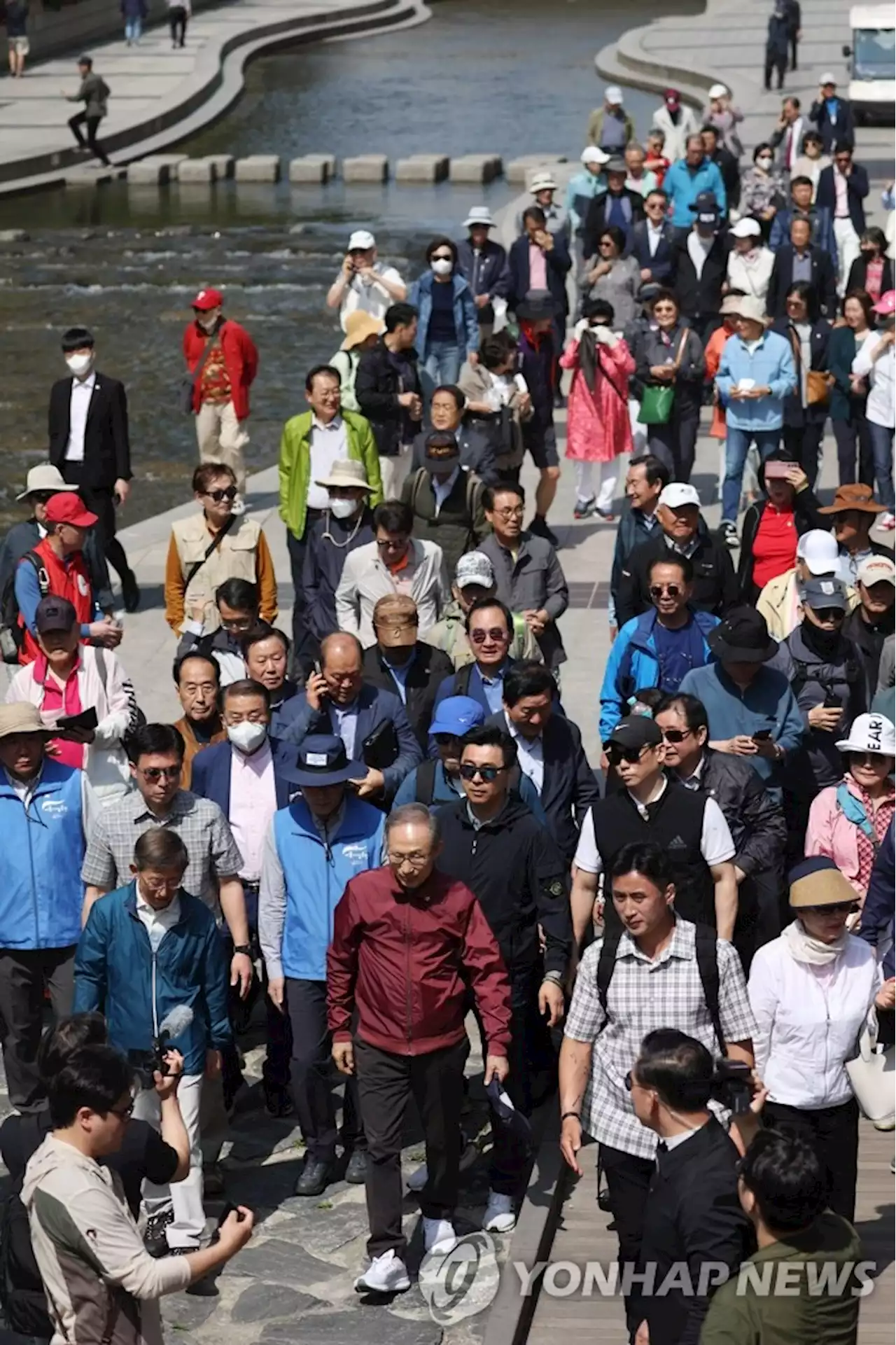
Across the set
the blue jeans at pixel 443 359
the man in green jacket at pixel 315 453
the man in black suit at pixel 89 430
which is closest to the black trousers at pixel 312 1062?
the man in green jacket at pixel 315 453

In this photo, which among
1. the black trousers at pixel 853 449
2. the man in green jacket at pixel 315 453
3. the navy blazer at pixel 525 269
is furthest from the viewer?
the navy blazer at pixel 525 269

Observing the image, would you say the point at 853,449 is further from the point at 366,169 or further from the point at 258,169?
the point at 258,169

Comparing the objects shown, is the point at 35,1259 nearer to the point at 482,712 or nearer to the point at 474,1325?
the point at 474,1325

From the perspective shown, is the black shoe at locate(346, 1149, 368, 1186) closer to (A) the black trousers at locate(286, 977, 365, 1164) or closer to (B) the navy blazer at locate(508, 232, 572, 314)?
(A) the black trousers at locate(286, 977, 365, 1164)

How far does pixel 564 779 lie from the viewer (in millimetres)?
9391

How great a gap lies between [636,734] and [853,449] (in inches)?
346

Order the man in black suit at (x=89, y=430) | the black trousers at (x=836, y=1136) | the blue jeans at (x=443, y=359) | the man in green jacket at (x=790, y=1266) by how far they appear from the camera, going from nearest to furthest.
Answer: the man in green jacket at (x=790, y=1266), the black trousers at (x=836, y=1136), the man in black suit at (x=89, y=430), the blue jeans at (x=443, y=359)

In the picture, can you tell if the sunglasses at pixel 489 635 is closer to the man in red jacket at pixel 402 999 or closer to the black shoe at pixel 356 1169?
the man in red jacket at pixel 402 999

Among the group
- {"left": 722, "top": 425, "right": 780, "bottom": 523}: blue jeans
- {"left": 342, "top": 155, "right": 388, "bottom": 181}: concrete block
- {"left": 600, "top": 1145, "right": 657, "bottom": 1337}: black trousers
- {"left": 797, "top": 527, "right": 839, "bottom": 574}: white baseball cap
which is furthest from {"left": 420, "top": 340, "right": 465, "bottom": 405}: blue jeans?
{"left": 342, "top": 155, "right": 388, "bottom": 181}: concrete block

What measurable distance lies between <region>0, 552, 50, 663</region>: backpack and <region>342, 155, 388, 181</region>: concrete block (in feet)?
95.1

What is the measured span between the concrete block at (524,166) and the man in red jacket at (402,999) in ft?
99.6

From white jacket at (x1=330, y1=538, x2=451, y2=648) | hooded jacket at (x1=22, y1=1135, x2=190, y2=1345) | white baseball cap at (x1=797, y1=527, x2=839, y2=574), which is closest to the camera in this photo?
hooded jacket at (x1=22, y1=1135, x2=190, y2=1345)

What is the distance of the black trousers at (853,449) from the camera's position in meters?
16.3

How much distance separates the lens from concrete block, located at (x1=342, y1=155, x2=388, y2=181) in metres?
39.3
